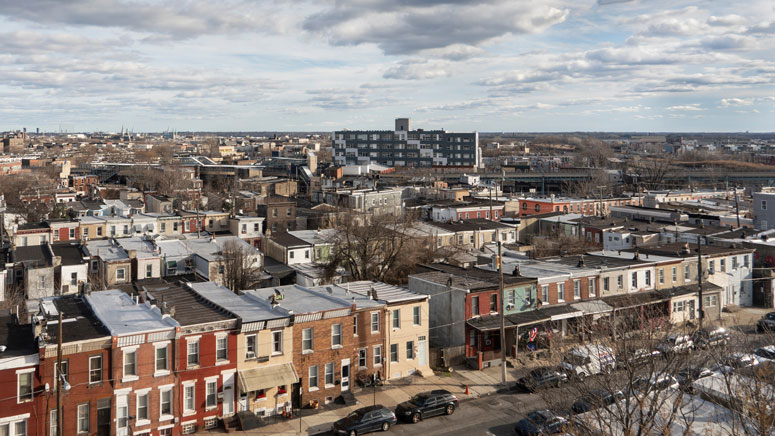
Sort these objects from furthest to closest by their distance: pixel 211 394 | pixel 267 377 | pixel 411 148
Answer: pixel 411 148 → pixel 267 377 → pixel 211 394

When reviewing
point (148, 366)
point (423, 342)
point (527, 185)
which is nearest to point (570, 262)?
point (423, 342)

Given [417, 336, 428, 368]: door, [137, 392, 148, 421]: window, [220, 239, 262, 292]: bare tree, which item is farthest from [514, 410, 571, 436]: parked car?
[220, 239, 262, 292]: bare tree

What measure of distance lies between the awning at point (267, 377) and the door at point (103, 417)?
5.51 m

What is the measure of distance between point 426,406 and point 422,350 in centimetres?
601

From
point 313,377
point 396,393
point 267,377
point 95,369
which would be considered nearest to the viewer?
point 95,369

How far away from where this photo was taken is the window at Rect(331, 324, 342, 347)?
3231cm

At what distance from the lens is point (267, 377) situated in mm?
29719

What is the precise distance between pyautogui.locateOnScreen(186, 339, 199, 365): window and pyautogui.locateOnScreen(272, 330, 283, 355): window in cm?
355

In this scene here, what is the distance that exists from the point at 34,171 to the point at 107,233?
10380 centimetres

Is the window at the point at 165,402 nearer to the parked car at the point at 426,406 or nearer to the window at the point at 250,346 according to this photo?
the window at the point at 250,346

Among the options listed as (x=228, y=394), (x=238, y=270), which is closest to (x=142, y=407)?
(x=228, y=394)

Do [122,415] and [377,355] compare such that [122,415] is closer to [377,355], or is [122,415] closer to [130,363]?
[130,363]

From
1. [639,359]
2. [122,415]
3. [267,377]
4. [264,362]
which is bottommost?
[122,415]

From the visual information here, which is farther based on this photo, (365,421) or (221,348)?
(221,348)
